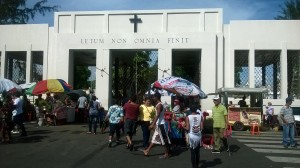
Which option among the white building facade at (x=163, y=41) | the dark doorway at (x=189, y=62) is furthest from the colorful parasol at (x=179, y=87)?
the dark doorway at (x=189, y=62)

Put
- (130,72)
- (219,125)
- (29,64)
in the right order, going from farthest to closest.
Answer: (130,72)
(29,64)
(219,125)

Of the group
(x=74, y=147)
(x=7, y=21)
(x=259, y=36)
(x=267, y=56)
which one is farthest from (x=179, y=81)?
(x=7, y=21)

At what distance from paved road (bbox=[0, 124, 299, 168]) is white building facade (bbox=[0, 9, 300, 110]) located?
42.3ft

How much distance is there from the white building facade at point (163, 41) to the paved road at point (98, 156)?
1290cm

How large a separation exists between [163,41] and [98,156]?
16535 millimetres

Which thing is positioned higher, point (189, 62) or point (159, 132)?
point (189, 62)

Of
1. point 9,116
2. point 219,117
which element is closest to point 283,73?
point 219,117

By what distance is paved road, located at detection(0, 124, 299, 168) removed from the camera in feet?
32.1

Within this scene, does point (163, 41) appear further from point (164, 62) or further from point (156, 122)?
point (156, 122)

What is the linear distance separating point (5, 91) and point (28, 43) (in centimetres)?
1074

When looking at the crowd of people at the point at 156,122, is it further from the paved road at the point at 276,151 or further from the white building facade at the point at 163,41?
the white building facade at the point at 163,41

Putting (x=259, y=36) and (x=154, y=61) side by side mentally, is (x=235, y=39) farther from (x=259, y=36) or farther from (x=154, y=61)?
(x=154, y=61)

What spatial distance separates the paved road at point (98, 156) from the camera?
9.80 m

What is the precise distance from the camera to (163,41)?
87.3 ft
